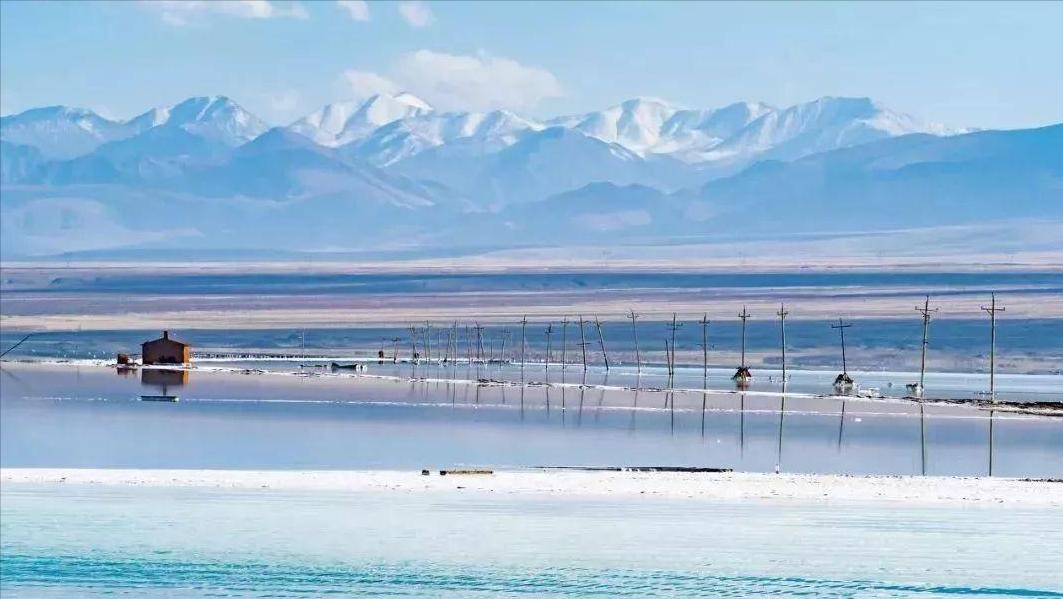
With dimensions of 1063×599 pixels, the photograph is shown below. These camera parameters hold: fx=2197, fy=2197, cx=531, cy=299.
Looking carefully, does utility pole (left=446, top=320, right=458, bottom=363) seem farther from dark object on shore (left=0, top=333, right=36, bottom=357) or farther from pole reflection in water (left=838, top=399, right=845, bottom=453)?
pole reflection in water (left=838, top=399, right=845, bottom=453)

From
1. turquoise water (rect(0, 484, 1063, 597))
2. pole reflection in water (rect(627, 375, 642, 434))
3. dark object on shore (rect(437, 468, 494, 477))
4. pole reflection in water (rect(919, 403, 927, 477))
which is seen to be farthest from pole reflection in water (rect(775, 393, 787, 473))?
turquoise water (rect(0, 484, 1063, 597))

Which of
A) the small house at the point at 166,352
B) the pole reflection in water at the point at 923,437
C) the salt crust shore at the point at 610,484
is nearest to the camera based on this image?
the salt crust shore at the point at 610,484

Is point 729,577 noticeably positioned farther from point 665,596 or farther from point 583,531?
point 583,531

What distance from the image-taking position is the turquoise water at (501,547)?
3058 cm

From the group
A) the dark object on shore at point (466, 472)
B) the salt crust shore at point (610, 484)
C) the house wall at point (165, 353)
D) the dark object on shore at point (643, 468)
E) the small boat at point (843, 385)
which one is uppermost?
the house wall at point (165, 353)

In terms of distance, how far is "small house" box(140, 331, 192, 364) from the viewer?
354 feet

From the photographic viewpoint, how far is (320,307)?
187 metres

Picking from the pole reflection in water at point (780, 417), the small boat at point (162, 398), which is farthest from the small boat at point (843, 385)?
the small boat at point (162, 398)

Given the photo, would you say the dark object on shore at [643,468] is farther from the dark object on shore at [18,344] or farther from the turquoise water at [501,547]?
the dark object on shore at [18,344]

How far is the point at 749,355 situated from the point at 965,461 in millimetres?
66837

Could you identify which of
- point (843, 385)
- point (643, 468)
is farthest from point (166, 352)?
point (643, 468)

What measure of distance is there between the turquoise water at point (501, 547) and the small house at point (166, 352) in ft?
221

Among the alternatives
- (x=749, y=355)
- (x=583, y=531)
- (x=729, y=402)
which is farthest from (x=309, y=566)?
(x=749, y=355)

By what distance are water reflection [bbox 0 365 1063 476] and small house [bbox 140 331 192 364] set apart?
70.6 feet
